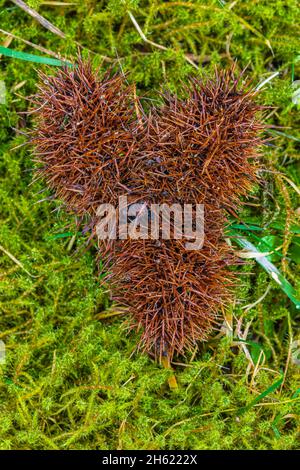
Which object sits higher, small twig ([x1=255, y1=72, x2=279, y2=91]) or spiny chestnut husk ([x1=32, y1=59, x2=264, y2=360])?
small twig ([x1=255, y1=72, x2=279, y2=91])

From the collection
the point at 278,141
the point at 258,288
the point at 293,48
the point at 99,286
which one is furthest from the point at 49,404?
the point at 293,48

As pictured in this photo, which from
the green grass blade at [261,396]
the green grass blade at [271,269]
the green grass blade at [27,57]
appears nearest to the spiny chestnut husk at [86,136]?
the green grass blade at [27,57]

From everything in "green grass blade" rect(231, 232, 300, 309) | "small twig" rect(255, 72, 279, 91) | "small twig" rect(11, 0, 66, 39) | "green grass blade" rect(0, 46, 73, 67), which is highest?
"small twig" rect(11, 0, 66, 39)

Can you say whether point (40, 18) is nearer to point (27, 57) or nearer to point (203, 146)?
point (27, 57)

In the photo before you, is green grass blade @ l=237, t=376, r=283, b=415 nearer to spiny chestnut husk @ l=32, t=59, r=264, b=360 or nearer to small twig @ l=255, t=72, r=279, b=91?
spiny chestnut husk @ l=32, t=59, r=264, b=360

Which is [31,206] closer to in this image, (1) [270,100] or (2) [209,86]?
(2) [209,86]

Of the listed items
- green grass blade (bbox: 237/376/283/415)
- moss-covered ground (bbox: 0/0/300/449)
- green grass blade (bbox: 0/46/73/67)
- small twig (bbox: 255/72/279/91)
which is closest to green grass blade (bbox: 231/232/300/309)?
moss-covered ground (bbox: 0/0/300/449)

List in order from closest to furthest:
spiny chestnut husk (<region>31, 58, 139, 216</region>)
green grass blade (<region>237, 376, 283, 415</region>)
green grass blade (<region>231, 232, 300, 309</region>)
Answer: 1. spiny chestnut husk (<region>31, 58, 139, 216</region>)
2. green grass blade (<region>237, 376, 283, 415</region>)
3. green grass blade (<region>231, 232, 300, 309</region>)

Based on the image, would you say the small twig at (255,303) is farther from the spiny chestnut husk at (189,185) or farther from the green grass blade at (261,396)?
the spiny chestnut husk at (189,185)
